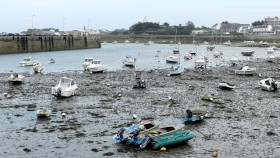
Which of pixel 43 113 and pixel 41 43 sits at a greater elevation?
pixel 41 43

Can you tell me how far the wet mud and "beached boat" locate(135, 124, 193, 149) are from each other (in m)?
0.42

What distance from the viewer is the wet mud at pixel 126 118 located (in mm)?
25438

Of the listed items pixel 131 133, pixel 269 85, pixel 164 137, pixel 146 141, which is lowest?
pixel 146 141

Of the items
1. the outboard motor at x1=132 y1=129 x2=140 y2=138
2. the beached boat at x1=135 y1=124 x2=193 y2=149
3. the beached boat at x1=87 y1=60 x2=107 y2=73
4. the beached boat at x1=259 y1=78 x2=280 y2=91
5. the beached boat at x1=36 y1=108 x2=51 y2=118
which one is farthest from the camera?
the beached boat at x1=87 y1=60 x2=107 y2=73

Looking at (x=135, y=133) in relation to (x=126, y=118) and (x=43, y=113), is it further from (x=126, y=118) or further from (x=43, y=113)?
(x=43, y=113)

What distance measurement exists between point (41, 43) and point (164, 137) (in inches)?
4657

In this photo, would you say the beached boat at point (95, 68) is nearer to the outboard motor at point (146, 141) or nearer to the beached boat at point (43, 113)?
the beached boat at point (43, 113)

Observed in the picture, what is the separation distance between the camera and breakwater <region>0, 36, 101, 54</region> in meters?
123

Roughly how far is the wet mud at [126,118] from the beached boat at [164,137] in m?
0.42

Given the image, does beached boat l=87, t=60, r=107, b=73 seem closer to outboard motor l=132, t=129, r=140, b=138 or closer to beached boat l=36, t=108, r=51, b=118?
beached boat l=36, t=108, r=51, b=118

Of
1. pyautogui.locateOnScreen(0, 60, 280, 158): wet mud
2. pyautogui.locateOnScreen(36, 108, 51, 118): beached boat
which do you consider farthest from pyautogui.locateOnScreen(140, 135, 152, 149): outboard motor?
pyautogui.locateOnScreen(36, 108, 51, 118): beached boat

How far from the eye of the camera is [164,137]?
25328 mm

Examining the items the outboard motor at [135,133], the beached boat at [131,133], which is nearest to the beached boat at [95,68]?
the beached boat at [131,133]

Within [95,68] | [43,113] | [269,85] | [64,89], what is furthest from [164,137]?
[95,68]
